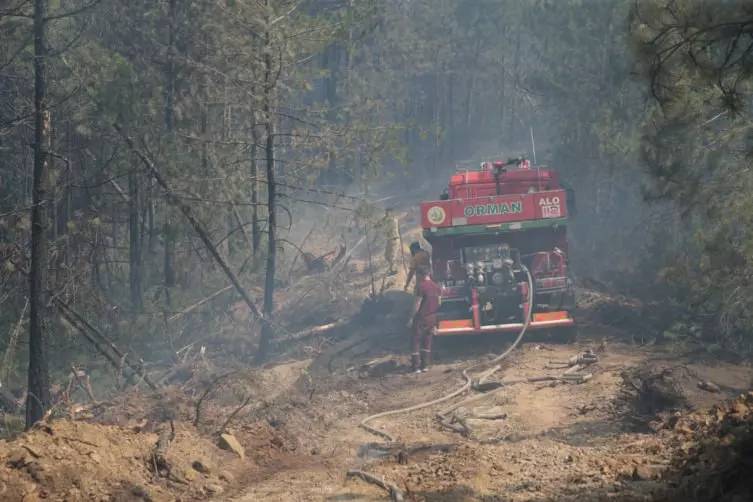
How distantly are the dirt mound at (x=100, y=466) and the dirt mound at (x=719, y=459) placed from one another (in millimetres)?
4848

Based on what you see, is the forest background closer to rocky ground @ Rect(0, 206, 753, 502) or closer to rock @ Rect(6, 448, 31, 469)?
rocky ground @ Rect(0, 206, 753, 502)

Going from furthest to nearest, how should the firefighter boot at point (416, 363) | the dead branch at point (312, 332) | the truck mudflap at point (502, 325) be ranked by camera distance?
the dead branch at point (312, 332) → the truck mudflap at point (502, 325) → the firefighter boot at point (416, 363)

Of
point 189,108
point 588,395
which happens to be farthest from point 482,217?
point 189,108

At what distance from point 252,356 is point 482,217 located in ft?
23.2

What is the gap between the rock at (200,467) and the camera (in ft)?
29.3

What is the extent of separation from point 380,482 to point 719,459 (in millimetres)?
3400

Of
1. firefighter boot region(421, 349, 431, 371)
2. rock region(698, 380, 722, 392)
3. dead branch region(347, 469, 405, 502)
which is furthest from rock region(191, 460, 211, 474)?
firefighter boot region(421, 349, 431, 371)

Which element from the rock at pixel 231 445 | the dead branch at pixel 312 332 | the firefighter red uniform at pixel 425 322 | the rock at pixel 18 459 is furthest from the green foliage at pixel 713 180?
the dead branch at pixel 312 332

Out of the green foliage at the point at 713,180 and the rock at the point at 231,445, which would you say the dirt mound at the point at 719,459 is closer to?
the green foliage at the point at 713,180

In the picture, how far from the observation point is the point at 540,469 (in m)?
8.78

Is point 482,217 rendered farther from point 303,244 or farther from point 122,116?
point 303,244

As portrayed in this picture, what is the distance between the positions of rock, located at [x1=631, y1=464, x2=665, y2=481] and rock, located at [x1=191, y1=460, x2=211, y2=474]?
15.2 feet

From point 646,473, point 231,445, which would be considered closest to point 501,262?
point 231,445

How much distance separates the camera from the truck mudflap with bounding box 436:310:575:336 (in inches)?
623
